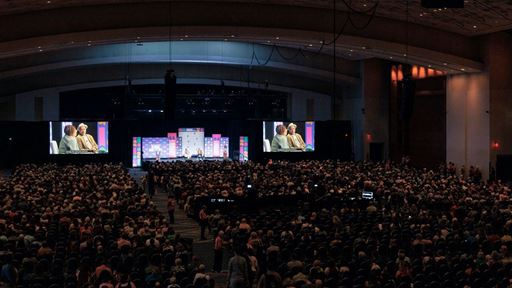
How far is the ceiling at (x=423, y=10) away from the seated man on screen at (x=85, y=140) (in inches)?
676

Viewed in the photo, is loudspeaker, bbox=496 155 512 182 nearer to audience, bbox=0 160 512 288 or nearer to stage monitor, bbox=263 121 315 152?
audience, bbox=0 160 512 288

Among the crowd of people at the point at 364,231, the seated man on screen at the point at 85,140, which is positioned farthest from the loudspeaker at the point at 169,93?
the seated man on screen at the point at 85,140

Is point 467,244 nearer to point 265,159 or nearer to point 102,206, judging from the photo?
point 102,206

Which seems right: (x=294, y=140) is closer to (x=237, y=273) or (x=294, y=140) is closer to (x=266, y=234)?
(x=266, y=234)

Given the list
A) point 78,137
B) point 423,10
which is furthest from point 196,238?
point 78,137

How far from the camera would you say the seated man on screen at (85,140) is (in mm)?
45250

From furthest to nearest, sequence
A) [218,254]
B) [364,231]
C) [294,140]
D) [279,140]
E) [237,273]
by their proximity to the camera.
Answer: [294,140]
[279,140]
[364,231]
[218,254]
[237,273]

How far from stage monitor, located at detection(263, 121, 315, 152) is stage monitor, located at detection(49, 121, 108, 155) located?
436 inches

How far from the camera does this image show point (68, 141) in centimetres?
4525

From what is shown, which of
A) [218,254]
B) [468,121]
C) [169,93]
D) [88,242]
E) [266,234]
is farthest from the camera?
[468,121]

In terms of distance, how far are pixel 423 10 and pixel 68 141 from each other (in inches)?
995

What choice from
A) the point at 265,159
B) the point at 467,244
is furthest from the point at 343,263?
the point at 265,159

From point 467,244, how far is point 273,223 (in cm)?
552

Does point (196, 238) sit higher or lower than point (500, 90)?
lower
